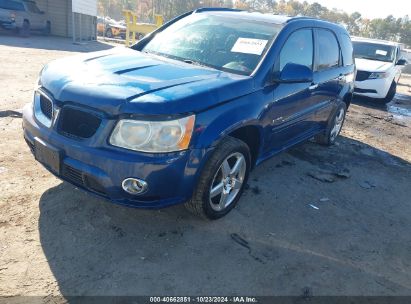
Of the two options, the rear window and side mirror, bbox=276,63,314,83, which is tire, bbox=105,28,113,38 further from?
side mirror, bbox=276,63,314,83

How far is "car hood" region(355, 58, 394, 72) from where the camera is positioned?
9.89 metres

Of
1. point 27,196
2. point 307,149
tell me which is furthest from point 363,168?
point 27,196

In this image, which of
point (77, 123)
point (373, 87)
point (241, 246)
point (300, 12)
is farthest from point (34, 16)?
point (300, 12)

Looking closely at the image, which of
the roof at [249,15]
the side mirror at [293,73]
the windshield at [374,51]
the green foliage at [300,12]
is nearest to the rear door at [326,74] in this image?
the roof at [249,15]

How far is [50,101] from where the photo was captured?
10.1 feet

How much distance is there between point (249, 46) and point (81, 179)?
208cm

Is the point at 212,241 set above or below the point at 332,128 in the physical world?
below

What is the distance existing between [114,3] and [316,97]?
84478mm

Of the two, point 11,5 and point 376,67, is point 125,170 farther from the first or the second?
point 11,5

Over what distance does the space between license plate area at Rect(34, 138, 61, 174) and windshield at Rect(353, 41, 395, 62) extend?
1020cm

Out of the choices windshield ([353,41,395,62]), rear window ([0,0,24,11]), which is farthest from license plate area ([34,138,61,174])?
rear window ([0,0,24,11])

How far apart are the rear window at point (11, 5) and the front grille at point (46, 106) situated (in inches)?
675

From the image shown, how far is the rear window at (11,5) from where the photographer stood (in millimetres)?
17391

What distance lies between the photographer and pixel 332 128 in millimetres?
5988
